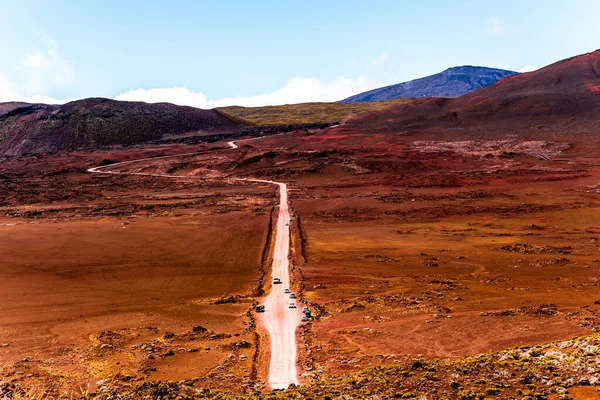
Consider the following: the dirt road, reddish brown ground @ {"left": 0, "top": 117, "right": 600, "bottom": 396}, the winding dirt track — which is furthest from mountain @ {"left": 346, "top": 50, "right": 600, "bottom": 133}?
the dirt road

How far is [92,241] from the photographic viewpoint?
6544 centimetres

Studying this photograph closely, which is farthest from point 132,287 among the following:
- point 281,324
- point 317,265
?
point 317,265

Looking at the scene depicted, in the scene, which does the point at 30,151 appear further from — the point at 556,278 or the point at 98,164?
the point at 556,278

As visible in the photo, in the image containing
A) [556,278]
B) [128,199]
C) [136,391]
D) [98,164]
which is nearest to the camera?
[136,391]

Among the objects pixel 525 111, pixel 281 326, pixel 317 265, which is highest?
pixel 525 111

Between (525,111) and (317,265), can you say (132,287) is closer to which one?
(317,265)

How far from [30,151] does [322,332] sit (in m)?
191

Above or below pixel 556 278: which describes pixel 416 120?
above

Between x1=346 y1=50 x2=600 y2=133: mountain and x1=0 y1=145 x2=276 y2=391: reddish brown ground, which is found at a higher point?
x1=346 y1=50 x2=600 y2=133: mountain

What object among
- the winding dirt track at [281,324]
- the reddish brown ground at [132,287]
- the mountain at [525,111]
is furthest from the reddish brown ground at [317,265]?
the mountain at [525,111]

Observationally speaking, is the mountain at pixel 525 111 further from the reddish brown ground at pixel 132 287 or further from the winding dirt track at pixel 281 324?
the winding dirt track at pixel 281 324

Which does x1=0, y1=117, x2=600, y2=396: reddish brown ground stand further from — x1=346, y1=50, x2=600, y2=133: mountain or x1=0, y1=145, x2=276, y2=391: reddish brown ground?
x1=346, y1=50, x2=600, y2=133: mountain

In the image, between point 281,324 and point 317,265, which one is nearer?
point 281,324

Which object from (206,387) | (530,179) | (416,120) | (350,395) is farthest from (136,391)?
(416,120)
